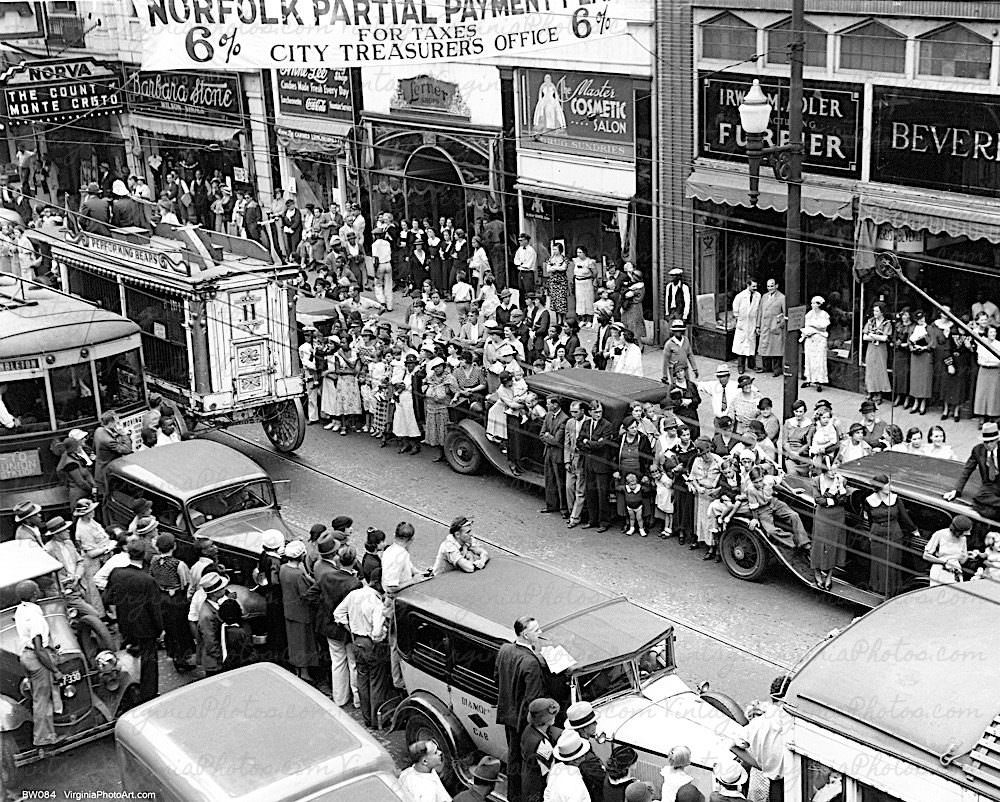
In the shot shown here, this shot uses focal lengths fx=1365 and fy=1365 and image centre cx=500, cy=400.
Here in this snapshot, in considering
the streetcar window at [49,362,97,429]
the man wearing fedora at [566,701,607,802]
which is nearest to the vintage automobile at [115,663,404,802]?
the man wearing fedora at [566,701,607,802]

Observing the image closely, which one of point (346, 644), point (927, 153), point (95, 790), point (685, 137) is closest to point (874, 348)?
point (927, 153)

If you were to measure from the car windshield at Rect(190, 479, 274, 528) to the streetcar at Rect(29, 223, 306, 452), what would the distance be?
3.76m

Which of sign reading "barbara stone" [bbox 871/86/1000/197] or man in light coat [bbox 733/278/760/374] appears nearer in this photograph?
sign reading "barbara stone" [bbox 871/86/1000/197]

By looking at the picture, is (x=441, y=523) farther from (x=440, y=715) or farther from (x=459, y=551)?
(x=440, y=715)

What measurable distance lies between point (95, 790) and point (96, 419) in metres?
6.61

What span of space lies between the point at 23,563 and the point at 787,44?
13.9 metres

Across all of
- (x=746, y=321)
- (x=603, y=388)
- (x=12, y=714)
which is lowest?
(x=12, y=714)

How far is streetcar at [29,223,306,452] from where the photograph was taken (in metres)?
18.4

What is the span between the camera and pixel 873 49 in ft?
65.1

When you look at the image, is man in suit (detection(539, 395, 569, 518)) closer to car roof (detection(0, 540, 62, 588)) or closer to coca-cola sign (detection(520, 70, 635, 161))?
car roof (detection(0, 540, 62, 588))

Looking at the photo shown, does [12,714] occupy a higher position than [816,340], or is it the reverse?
[816,340]

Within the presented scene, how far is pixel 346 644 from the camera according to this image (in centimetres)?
1237

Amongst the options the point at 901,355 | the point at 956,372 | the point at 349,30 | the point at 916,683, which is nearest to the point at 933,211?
the point at 901,355

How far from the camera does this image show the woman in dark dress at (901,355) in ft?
65.0
